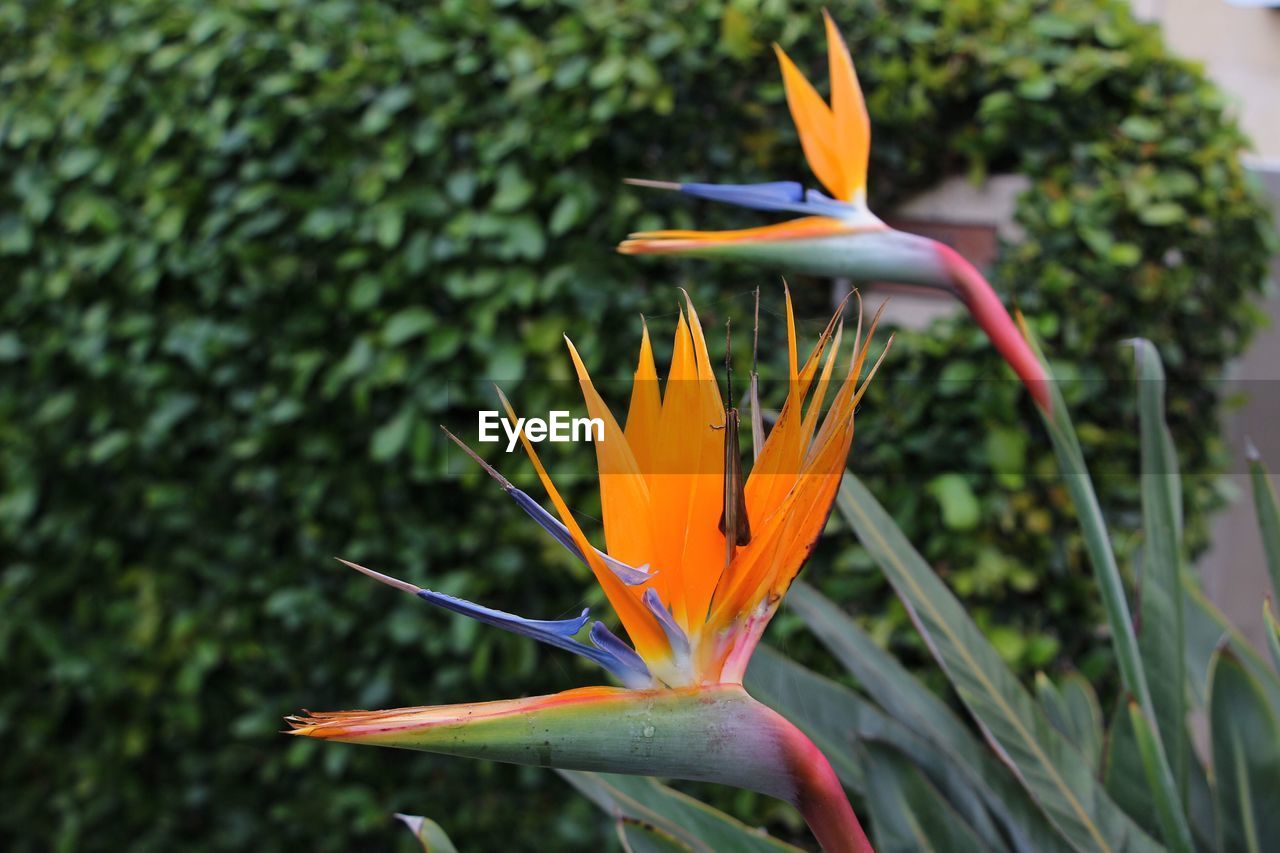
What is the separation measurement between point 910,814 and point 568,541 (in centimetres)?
46

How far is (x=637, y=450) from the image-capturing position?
0.45 metres

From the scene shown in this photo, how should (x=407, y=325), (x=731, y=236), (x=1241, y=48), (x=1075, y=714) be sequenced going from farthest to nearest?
A: (x=1241, y=48) → (x=407, y=325) → (x=1075, y=714) → (x=731, y=236)

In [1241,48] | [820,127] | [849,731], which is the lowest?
[849,731]

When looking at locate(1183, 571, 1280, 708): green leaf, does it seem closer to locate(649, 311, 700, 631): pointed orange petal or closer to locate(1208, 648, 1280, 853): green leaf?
locate(1208, 648, 1280, 853): green leaf

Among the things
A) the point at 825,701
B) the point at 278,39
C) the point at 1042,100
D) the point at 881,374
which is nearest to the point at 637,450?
the point at 825,701

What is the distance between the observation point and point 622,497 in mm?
436

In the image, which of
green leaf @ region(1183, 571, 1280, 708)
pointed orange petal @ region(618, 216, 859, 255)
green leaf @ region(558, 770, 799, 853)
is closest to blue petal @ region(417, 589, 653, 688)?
pointed orange petal @ region(618, 216, 859, 255)

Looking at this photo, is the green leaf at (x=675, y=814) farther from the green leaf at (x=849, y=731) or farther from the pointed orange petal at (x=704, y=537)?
the pointed orange petal at (x=704, y=537)

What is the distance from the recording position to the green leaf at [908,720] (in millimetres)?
815

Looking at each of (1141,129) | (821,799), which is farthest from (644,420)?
(1141,129)

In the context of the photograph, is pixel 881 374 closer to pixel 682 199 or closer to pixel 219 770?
pixel 682 199

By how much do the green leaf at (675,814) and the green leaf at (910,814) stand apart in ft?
0.24

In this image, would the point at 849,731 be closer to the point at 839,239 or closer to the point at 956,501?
the point at 839,239

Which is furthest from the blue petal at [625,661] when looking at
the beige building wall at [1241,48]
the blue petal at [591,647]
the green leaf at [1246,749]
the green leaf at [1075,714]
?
the beige building wall at [1241,48]
